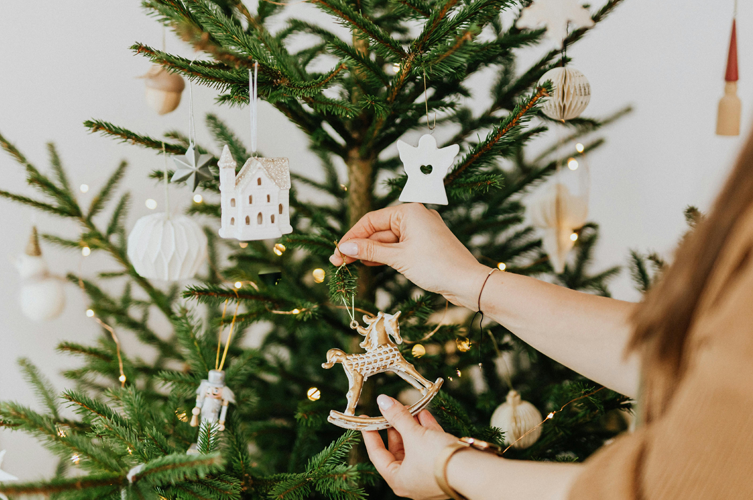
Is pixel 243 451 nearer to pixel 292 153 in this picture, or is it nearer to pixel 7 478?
pixel 7 478

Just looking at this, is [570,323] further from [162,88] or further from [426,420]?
[162,88]

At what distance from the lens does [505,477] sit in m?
0.47

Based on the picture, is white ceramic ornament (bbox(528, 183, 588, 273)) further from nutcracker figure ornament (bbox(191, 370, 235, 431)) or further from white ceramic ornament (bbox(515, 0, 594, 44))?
nutcracker figure ornament (bbox(191, 370, 235, 431))

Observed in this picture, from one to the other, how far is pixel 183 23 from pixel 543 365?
1030 millimetres

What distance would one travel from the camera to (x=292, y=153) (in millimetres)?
1562

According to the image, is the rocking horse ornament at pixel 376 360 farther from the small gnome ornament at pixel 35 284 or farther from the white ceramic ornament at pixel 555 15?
the small gnome ornament at pixel 35 284

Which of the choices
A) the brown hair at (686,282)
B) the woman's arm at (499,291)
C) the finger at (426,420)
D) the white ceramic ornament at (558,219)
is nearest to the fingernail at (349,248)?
the woman's arm at (499,291)

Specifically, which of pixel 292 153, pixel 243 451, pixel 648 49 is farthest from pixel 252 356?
pixel 648 49

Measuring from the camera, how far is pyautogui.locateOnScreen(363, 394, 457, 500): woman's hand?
547 millimetres

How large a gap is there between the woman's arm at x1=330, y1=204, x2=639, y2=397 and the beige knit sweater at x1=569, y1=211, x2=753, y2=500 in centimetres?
29

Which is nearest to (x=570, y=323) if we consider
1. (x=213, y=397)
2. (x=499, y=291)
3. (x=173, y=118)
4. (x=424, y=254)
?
(x=499, y=291)

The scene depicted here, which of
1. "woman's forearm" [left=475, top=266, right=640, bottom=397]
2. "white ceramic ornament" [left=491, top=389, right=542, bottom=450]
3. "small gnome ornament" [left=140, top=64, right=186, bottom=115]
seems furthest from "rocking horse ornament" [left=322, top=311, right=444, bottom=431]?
"small gnome ornament" [left=140, top=64, right=186, bottom=115]

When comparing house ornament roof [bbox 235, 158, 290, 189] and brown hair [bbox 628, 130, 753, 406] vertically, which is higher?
house ornament roof [bbox 235, 158, 290, 189]

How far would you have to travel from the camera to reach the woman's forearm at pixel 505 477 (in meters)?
0.43
